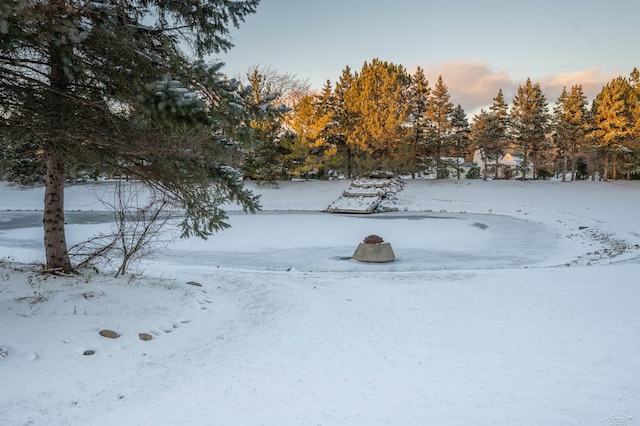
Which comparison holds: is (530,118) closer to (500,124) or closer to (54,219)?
(500,124)

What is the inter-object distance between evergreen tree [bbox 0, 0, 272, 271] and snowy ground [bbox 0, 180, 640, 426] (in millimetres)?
1763

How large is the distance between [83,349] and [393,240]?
1192 centimetres

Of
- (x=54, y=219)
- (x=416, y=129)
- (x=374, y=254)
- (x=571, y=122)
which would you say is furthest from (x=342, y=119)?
(x=54, y=219)

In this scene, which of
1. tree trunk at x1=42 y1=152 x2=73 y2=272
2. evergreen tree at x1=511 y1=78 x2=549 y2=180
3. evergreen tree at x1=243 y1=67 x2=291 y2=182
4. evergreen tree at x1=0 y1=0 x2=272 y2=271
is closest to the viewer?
evergreen tree at x1=0 y1=0 x2=272 y2=271

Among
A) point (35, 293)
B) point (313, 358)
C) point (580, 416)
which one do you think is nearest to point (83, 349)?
point (35, 293)

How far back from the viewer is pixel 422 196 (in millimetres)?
31359

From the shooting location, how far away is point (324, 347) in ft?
17.2

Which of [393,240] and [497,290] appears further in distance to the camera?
[393,240]

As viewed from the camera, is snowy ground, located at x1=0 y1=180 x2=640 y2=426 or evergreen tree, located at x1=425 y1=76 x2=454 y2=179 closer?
snowy ground, located at x1=0 y1=180 x2=640 y2=426

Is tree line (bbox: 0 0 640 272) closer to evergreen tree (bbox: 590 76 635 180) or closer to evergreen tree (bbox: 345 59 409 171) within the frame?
evergreen tree (bbox: 345 59 409 171)

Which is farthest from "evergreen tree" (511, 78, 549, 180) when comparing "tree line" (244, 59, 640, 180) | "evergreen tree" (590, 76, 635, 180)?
"evergreen tree" (590, 76, 635, 180)

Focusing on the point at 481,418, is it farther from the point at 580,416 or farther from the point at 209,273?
the point at 209,273

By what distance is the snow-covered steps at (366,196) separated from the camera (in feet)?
89.1

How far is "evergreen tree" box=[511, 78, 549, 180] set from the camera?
34.4m
